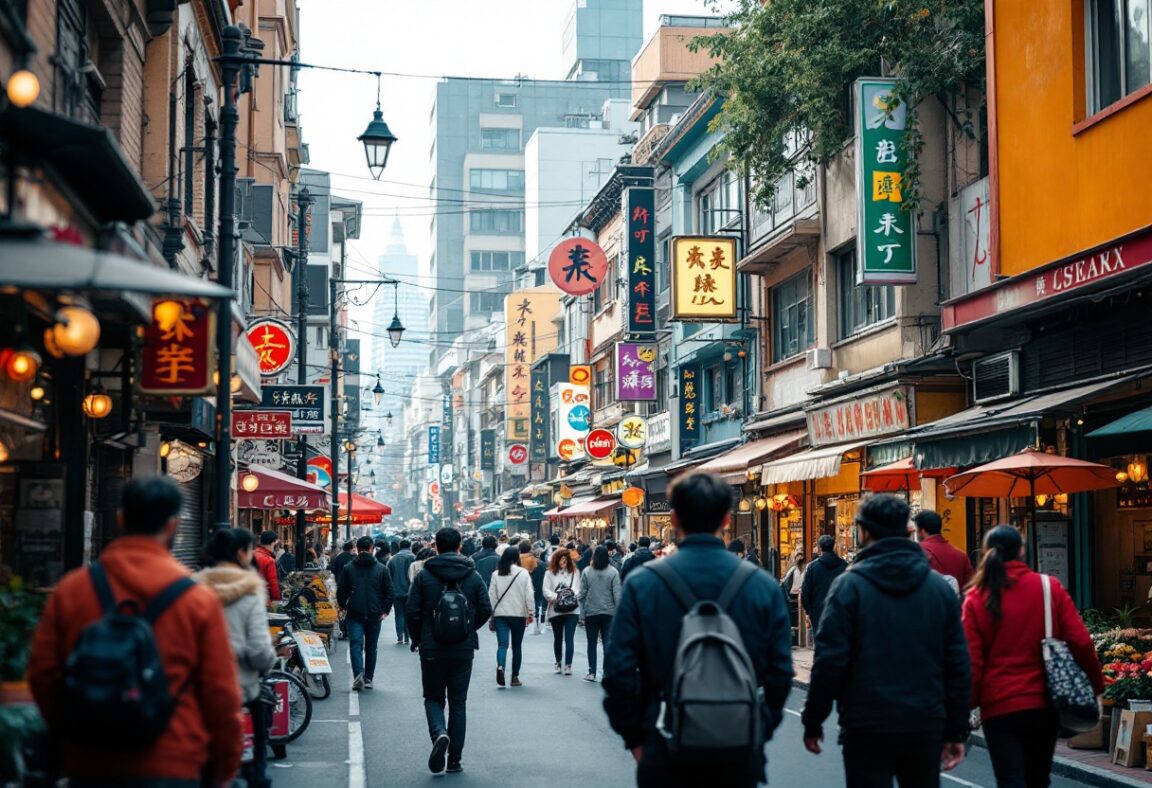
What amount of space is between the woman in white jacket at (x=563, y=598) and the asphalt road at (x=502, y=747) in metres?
1.43

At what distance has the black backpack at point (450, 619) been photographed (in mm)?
12406

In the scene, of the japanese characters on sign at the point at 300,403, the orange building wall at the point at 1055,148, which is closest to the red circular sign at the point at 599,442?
the japanese characters on sign at the point at 300,403

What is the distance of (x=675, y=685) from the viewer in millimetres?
5766

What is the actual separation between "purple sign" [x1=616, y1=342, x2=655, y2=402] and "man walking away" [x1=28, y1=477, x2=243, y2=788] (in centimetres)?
3804

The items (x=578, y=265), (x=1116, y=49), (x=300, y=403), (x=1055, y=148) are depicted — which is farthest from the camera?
(x=578, y=265)

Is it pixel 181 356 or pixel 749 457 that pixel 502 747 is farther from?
Result: pixel 749 457

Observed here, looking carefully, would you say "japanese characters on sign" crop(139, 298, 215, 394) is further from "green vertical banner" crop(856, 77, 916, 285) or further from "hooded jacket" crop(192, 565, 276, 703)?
"green vertical banner" crop(856, 77, 916, 285)

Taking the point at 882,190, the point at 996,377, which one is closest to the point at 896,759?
the point at 996,377

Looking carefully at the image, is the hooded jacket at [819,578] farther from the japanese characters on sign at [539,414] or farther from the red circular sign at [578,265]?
the japanese characters on sign at [539,414]

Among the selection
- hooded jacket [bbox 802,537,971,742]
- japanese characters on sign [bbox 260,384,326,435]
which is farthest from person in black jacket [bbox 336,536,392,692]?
hooded jacket [bbox 802,537,971,742]

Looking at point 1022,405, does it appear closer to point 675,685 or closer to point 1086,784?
point 1086,784

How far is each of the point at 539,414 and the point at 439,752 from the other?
6298 cm

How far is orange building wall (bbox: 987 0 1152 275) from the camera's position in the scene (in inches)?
617

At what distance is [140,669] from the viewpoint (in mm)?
5230
